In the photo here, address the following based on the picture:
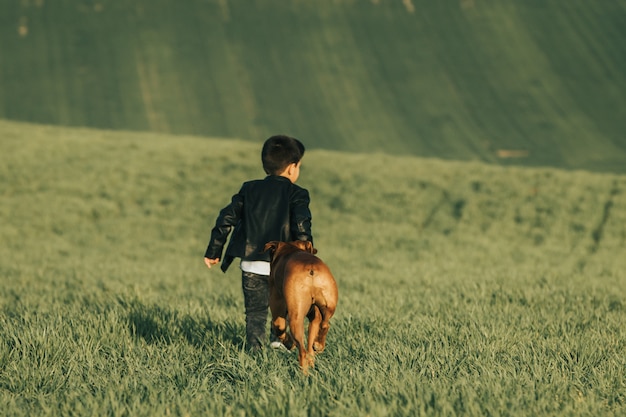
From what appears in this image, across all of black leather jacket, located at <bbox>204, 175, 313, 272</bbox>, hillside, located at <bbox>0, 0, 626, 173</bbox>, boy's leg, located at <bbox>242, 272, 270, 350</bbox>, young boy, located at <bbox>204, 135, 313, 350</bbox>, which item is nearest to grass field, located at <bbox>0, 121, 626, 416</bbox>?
boy's leg, located at <bbox>242, 272, 270, 350</bbox>

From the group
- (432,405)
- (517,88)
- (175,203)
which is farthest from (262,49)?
(432,405)

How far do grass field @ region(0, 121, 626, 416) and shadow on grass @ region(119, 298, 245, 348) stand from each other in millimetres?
27

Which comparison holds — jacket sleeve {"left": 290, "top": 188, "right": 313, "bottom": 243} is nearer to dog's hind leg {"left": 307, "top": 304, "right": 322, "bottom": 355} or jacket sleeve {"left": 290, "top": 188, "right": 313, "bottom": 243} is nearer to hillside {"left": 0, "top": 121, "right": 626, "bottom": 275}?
dog's hind leg {"left": 307, "top": 304, "right": 322, "bottom": 355}

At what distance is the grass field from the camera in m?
3.92

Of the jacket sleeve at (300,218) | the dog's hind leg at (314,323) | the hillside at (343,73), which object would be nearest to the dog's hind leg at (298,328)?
the dog's hind leg at (314,323)

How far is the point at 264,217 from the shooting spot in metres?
4.91

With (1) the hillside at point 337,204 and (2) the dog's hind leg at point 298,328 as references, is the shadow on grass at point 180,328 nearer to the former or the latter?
(2) the dog's hind leg at point 298,328

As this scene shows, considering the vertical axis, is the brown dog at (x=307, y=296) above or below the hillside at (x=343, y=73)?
below

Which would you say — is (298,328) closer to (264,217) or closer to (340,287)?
(264,217)

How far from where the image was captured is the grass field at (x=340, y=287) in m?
3.92

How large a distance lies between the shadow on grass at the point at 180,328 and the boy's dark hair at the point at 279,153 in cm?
132

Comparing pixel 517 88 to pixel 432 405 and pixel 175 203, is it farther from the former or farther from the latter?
pixel 432 405

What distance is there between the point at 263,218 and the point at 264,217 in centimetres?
1

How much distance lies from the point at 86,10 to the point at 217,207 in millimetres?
35163
